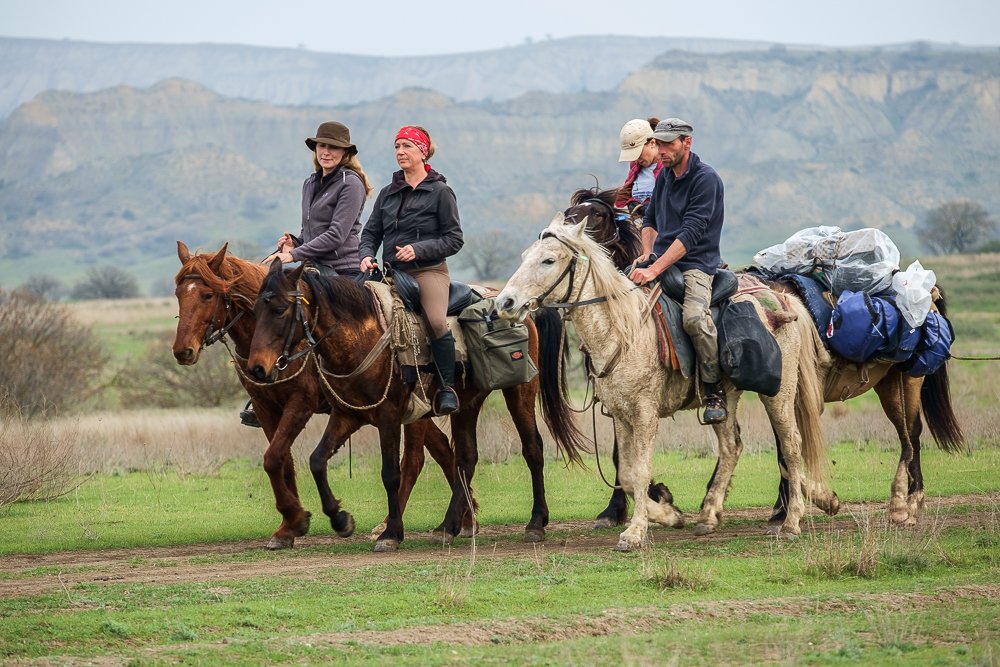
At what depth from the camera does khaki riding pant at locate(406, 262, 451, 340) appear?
457 inches

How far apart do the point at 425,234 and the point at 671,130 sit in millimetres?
2311

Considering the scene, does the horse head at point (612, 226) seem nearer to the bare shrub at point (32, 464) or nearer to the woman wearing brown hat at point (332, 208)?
the woman wearing brown hat at point (332, 208)

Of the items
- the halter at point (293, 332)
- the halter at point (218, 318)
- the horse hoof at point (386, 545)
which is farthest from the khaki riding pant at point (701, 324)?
the halter at point (218, 318)

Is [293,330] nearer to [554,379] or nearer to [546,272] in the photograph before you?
[546,272]

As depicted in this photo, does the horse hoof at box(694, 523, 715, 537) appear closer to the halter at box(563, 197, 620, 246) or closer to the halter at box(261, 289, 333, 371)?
the halter at box(563, 197, 620, 246)

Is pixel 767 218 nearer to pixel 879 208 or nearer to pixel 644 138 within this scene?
pixel 879 208

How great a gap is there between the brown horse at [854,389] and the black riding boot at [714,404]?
0.96 m

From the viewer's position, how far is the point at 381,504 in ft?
48.2

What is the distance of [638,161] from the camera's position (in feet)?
41.9

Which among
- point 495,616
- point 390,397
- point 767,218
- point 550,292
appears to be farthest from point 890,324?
point 767,218

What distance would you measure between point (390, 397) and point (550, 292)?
6.00ft

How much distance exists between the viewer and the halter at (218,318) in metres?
11.4

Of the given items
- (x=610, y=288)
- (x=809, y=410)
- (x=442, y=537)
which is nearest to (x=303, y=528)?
(x=442, y=537)

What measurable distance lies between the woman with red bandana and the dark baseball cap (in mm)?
1918
